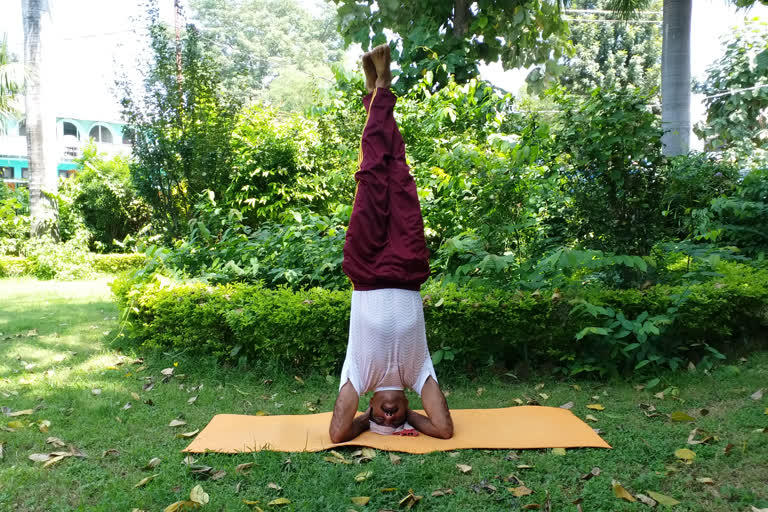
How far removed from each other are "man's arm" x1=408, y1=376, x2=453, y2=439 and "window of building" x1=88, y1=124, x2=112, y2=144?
36210 mm

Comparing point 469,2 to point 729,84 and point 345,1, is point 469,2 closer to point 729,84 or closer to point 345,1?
point 345,1

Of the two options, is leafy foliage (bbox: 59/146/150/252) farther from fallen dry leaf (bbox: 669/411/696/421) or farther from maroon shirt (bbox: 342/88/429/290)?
fallen dry leaf (bbox: 669/411/696/421)

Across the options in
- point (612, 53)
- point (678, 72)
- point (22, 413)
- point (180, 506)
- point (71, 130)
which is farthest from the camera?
point (71, 130)

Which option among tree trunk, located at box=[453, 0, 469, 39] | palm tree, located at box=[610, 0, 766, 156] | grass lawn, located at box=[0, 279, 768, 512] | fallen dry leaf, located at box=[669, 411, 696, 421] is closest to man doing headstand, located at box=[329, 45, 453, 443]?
grass lawn, located at box=[0, 279, 768, 512]

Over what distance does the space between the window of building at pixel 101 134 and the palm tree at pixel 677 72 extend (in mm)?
33959

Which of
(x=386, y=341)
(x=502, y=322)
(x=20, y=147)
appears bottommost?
(x=502, y=322)

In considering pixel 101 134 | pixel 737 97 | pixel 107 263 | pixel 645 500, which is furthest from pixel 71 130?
pixel 645 500

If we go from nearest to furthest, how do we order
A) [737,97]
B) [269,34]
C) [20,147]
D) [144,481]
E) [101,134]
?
1. [144,481]
2. [737,97]
3. [20,147]
4. [101,134]
5. [269,34]

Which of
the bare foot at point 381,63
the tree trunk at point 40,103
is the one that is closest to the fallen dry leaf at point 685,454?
the bare foot at point 381,63

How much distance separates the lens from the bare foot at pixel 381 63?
369 centimetres

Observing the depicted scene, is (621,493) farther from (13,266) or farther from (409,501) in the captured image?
(13,266)

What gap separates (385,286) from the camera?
147 inches

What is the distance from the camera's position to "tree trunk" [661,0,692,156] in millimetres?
8195

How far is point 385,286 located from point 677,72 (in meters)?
6.86
